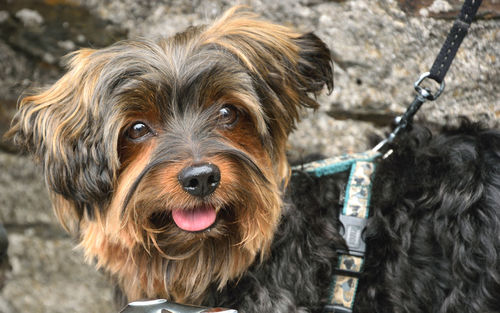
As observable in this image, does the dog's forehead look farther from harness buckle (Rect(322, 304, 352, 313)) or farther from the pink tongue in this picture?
harness buckle (Rect(322, 304, 352, 313))

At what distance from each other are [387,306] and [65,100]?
6.00 ft

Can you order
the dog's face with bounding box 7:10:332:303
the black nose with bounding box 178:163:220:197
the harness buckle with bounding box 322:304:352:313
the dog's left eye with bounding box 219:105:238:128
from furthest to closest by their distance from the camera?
1. the harness buckle with bounding box 322:304:352:313
2. the dog's left eye with bounding box 219:105:238:128
3. the dog's face with bounding box 7:10:332:303
4. the black nose with bounding box 178:163:220:197

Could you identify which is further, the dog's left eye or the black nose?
the dog's left eye

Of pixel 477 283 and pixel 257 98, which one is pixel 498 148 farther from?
pixel 257 98

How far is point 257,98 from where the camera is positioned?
8.48 feet

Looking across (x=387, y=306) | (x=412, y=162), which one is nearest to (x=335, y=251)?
(x=387, y=306)

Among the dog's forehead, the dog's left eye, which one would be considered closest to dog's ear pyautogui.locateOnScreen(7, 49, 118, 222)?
the dog's forehead

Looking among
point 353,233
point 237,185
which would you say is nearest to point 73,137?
point 237,185

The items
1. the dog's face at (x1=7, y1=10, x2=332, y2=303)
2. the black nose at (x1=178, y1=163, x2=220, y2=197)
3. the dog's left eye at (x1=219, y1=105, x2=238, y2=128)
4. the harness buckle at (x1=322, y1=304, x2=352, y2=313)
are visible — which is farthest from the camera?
the harness buckle at (x1=322, y1=304, x2=352, y2=313)

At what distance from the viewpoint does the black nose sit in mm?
2346

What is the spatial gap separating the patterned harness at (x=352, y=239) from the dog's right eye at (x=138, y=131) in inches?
40.8

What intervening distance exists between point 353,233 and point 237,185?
725mm

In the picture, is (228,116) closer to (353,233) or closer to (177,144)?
(177,144)

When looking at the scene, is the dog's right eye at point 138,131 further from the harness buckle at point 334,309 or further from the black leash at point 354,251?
the harness buckle at point 334,309
